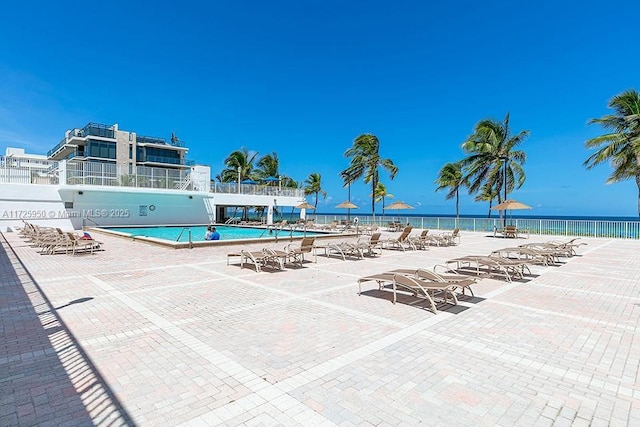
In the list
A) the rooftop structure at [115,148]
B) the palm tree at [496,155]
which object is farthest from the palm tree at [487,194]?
the rooftop structure at [115,148]

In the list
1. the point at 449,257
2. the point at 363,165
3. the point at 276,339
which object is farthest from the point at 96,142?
the point at 276,339

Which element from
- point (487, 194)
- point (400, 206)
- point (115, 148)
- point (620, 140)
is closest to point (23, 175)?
point (115, 148)

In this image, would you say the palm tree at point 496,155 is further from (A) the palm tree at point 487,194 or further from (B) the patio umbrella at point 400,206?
(B) the patio umbrella at point 400,206

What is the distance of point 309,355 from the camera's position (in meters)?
3.99

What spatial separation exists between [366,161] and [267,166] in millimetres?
17752

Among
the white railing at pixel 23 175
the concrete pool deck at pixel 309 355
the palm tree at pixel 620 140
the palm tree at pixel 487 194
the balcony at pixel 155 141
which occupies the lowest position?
the concrete pool deck at pixel 309 355

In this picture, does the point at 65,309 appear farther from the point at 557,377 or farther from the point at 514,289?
the point at 514,289

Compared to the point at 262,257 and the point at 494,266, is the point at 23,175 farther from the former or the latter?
the point at 494,266

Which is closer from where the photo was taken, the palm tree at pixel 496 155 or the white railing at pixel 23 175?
the white railing at pixel 23 175

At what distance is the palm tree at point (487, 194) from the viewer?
29203 mm

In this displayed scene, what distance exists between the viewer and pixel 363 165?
97.8 ft

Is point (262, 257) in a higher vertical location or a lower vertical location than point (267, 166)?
lower

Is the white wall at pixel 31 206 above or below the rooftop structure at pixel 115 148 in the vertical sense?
below

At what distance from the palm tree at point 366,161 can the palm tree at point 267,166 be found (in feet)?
51.4
